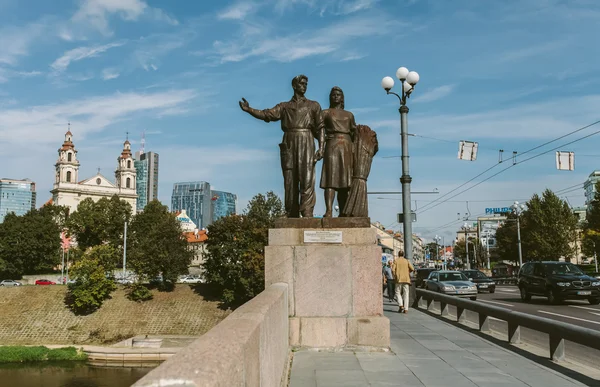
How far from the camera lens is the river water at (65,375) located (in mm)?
39219

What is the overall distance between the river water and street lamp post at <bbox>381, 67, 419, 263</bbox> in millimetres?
28347

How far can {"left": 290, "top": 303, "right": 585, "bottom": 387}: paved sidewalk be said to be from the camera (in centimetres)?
546

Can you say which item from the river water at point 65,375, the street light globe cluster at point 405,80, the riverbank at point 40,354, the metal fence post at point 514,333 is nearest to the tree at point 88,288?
the riverbank at point 40,354

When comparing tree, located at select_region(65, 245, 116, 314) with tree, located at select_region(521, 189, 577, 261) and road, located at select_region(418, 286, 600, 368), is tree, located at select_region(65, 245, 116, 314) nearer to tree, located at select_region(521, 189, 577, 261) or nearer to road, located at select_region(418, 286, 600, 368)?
road, located at select_region(418, 286, 600, 368)

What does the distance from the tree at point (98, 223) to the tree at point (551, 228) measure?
2486 inches

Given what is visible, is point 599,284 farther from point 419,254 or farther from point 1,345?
point 419,254

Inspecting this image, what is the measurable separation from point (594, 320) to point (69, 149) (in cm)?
11731

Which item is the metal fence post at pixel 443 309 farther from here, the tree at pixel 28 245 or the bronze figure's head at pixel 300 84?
the tree at pixel 28 245

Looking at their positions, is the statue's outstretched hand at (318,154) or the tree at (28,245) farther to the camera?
the tree at (28,245)

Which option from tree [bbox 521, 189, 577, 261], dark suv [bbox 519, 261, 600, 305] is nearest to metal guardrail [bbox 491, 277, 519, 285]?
tree [bbox 521, 189, 577, 261]

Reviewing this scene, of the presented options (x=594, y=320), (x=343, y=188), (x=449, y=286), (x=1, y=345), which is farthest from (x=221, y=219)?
(x=343, y=188)

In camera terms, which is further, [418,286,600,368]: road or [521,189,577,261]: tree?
[521,189,577,261]: tree

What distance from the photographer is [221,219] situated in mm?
55938

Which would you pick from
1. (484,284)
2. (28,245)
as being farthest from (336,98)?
(28,245)
